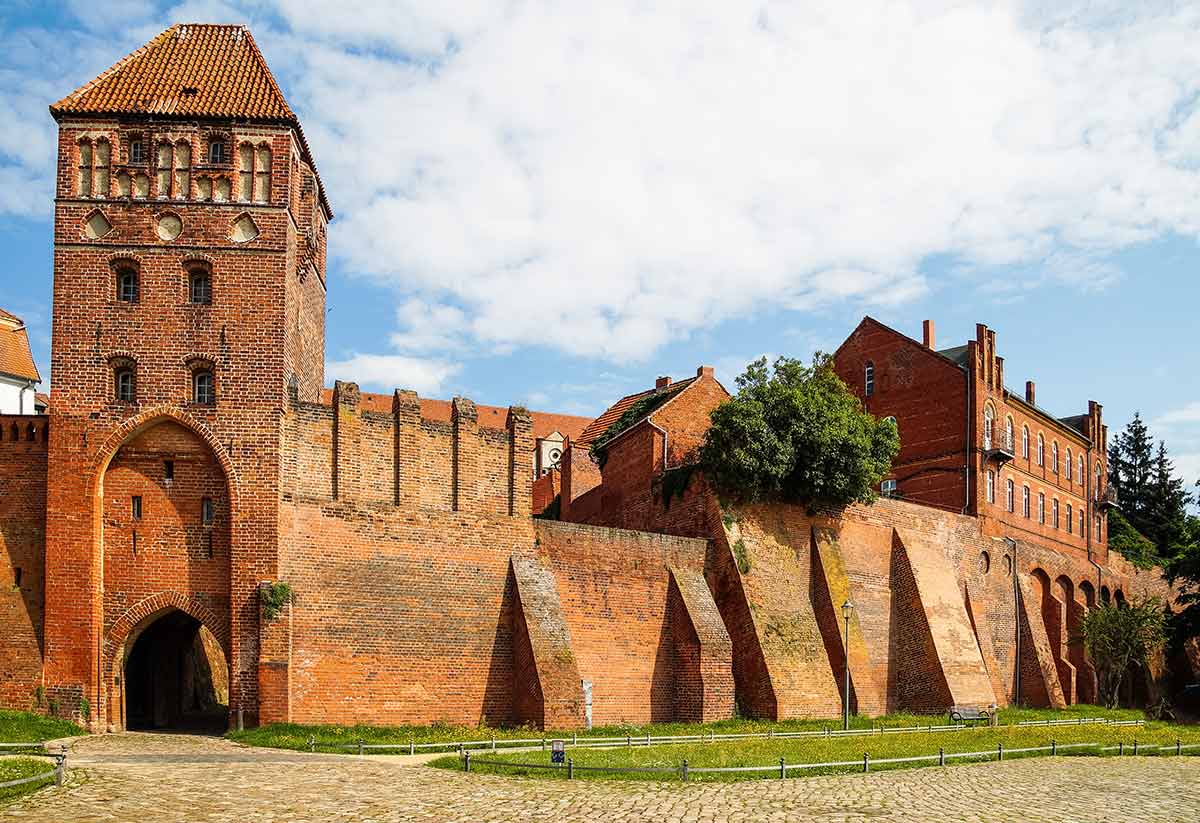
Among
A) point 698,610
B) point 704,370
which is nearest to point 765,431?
point 698,610

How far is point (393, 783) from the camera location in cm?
1998

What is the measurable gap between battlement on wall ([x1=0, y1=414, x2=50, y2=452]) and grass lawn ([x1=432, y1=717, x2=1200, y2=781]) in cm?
1241

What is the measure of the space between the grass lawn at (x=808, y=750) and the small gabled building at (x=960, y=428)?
16.9 metres

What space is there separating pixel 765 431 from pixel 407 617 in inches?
484

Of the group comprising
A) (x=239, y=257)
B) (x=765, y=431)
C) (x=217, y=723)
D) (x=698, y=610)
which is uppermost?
(x=239, y=257)

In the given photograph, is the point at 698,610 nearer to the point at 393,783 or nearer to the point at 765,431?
the point at 765,431

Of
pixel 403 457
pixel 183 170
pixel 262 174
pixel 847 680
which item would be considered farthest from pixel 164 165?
pixel 847 680

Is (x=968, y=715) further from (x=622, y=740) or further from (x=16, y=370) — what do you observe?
A: (x=16, y=370)

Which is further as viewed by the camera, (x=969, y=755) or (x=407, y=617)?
(x=407, y=617)

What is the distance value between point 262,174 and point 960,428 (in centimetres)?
3170

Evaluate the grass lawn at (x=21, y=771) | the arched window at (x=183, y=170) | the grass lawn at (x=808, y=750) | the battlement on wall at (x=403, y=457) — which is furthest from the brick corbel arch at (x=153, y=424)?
the grass lawn at (x=808, y=750)

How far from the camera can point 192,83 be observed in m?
29.8

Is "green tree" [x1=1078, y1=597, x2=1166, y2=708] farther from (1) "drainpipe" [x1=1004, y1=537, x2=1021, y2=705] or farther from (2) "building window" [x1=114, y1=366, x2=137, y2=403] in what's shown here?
(2) "building window" [x1=114, y1=366, x2=137, y2=403]

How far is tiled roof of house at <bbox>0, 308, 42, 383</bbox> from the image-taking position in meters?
48.8
